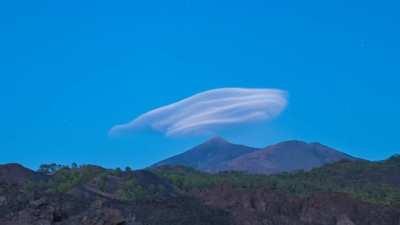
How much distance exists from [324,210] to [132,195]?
1980cm

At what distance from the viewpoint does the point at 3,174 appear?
77.3 m

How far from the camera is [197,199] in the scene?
194 feet

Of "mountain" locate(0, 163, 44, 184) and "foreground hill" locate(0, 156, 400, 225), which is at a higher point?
"mountain" locate(0, 163, 44, 184)

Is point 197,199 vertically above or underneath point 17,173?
underneath

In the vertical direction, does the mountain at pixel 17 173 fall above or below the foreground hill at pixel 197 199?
above

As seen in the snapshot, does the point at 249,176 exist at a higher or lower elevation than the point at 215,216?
higher

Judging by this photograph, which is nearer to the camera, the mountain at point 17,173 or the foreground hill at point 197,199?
the foreground hill at point 197,199

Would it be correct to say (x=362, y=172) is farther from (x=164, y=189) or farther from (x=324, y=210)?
(x=324, y=210)

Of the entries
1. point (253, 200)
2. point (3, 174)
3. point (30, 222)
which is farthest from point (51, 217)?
point (3, 174)

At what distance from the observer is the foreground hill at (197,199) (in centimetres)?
3700

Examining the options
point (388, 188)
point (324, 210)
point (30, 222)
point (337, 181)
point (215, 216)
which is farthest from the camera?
point (337, 181)

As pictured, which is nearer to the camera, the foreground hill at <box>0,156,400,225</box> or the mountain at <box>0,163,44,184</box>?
the foreground hill at <box>0,156,400,225</box>

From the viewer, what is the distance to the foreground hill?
3700 centimetres

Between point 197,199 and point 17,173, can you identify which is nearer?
point 197,199
